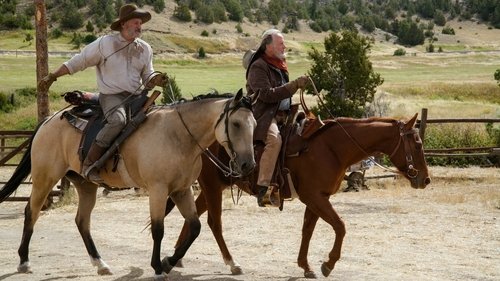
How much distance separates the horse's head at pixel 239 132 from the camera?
757 centimetres

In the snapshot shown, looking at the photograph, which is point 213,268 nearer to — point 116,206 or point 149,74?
point 149,74

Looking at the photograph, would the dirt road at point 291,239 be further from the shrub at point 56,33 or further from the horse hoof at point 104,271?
the shrub at point 56,33

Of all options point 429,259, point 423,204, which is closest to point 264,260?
point 429,259

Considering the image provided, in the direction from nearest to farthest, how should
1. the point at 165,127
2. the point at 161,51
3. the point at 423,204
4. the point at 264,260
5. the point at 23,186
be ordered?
1. the point at 165,127
2. the point at 264,260
3. the point at 423,204
4. the point at 23,186
5. the point at 161,51

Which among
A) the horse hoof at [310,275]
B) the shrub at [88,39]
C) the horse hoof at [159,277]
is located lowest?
the shrub at [88,39]

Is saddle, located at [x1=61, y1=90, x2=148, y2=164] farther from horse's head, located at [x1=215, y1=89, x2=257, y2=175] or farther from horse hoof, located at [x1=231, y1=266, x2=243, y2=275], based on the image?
horse hoof, located at [x1=231, y1=266, x2=243, y2=275]

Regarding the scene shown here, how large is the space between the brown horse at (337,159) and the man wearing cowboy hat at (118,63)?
1582 mm

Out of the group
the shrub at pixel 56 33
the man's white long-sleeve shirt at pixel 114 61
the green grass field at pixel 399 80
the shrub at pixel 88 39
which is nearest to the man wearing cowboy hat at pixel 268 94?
the man's white long-sleeve shirt at pixel 114 61

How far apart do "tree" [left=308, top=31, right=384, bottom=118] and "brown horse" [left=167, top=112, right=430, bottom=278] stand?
21.8 metres

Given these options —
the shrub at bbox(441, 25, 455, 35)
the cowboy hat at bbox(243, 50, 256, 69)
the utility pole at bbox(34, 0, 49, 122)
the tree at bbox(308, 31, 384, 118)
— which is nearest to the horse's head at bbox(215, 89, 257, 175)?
the cowboy hat at bbox(243, 50, 256, 69)

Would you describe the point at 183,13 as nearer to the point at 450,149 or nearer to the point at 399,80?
the point at 399,80

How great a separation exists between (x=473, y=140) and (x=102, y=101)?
18.4 meters

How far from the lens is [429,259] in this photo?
10227mm

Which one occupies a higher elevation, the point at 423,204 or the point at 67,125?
the point at 67,125
